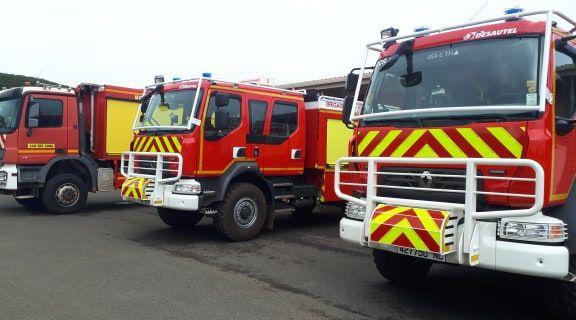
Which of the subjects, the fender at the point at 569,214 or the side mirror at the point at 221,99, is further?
the side mirror at the point at 221,99

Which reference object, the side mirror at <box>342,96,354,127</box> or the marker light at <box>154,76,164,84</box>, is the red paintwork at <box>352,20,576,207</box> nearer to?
the side mirror at <box>342,96,354,127</box>

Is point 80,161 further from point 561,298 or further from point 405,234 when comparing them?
point 561,298

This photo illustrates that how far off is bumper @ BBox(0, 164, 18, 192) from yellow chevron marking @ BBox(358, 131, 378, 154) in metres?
8.13

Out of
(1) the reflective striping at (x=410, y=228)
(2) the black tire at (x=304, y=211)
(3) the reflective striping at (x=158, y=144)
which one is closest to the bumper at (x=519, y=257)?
(1) the reflective striping at (x=410, y=228)

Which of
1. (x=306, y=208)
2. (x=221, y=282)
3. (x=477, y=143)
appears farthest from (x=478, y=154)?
(x=306, y=208)

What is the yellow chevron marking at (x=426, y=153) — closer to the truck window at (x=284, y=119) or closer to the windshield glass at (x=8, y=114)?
the truck window at (x=284, y=119)

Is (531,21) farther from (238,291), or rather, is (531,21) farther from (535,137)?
(238,291)

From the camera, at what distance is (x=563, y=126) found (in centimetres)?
394

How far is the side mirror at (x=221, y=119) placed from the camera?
7.61 metres

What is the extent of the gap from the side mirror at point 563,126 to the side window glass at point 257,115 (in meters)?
5.07

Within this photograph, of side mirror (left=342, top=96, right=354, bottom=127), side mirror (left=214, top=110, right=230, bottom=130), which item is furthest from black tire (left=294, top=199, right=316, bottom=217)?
side mirror (left=342, top=96, right=354, bottom=127)

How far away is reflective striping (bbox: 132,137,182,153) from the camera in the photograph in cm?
752

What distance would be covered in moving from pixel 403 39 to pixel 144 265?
4.07m

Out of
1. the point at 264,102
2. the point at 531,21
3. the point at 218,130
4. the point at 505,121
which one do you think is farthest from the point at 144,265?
the point at 531,21
